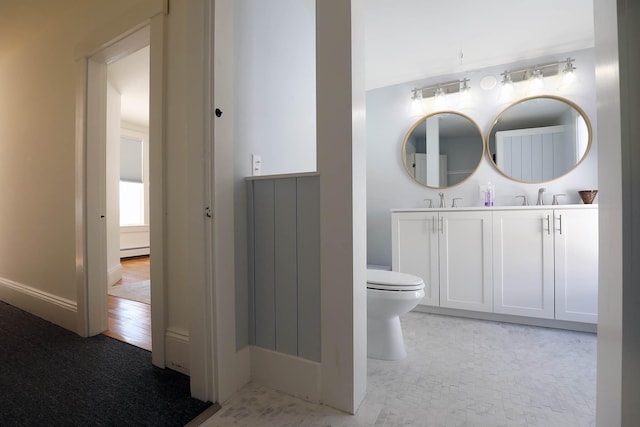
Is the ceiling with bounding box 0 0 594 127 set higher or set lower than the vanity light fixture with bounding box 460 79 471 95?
higher

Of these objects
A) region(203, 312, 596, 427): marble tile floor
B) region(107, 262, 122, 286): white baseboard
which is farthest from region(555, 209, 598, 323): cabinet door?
region(107, 262, 122, 286): white baseboard

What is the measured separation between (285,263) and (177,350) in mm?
717

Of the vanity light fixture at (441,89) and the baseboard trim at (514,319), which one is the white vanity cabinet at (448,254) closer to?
the baseboard trim at (514,319)

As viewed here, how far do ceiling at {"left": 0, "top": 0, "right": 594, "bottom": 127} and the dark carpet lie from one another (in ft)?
7.32

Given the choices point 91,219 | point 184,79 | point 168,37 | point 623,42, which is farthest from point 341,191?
point 91,219

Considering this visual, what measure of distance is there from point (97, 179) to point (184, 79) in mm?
1048

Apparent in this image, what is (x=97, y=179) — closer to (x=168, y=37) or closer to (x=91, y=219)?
(x=91, y=219)

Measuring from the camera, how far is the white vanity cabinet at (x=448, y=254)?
2.29 meters

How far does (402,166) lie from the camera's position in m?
3.05

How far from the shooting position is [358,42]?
122 centimetres

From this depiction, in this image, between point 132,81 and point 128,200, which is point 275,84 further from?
point 128,200

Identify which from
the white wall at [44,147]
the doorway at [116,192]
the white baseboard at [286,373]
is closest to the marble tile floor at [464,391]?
the white baseboard at [286,373]

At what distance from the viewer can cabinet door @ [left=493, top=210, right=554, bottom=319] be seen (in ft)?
6.94

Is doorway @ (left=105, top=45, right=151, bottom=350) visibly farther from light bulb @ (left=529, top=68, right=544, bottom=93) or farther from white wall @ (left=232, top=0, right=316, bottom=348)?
light bulb @ (left=529, top=68, right=544, bottom=93)
